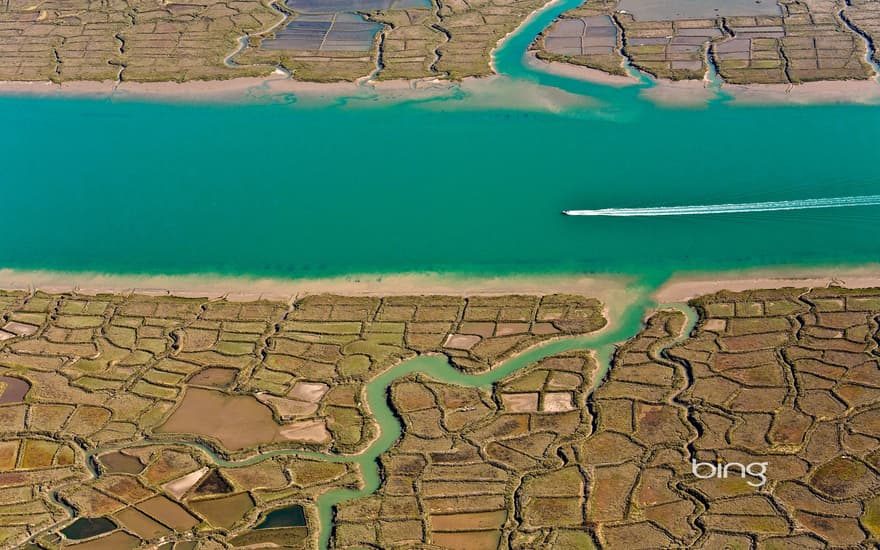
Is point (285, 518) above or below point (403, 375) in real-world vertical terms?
below

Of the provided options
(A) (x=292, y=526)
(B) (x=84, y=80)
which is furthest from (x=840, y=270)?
(B) (x=84, y=80)

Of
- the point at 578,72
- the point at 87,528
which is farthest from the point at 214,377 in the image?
the point at 578,72

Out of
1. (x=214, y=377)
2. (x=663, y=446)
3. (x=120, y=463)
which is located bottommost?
(x=120, y=463)

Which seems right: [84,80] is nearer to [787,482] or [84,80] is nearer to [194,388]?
[194,388]

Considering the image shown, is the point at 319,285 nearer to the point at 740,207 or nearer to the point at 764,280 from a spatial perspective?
the point at 764,280

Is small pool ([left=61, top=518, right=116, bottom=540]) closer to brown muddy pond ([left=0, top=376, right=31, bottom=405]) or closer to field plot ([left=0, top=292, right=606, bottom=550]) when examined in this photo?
field plot ([left=0, top=292, right=606, bottom=550])

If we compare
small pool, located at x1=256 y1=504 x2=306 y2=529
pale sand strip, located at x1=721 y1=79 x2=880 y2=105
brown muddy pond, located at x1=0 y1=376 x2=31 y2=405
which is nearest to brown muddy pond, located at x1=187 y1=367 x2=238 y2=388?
brown muddy pond, located at x1=0 y1=376 x2=31 y2=405
